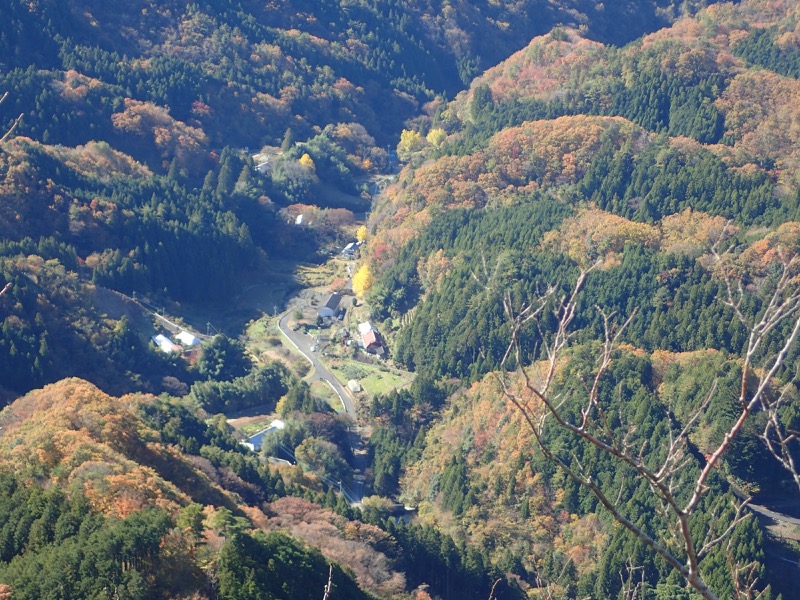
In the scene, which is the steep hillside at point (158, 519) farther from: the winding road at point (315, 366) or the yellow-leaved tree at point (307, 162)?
the yellow-leaved tree at point (307, 162)

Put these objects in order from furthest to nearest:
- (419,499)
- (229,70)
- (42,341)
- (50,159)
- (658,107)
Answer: (229,70) → (658,107) → (50,159) → (42,341) → (419,499)

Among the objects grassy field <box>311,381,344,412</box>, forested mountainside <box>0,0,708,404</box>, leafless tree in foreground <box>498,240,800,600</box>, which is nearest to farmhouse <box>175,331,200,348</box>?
forested mountainside <box>0,0,708,404</box>

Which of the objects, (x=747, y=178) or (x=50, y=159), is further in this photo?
(x=50, y=159)

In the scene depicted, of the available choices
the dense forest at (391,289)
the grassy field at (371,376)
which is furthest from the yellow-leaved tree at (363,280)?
the grassy field at (371,376)

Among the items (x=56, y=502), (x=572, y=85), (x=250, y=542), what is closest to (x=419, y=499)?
(x=250, y=542)

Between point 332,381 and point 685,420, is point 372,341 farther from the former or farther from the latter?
point 685,420

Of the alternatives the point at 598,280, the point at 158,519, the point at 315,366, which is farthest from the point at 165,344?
the point at 158,519

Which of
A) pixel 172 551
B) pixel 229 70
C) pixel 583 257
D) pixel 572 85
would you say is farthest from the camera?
pixel 229 70

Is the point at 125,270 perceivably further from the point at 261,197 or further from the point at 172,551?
the point at 172,551
